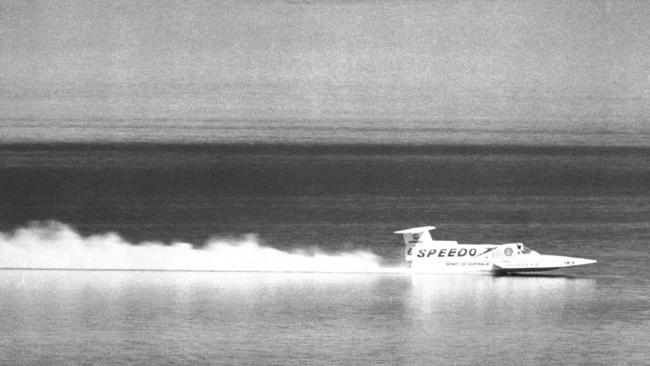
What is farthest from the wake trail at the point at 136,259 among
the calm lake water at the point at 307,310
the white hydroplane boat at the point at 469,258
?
the white hydroplane boat at the point at 469,258

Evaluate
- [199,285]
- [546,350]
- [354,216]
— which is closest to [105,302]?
[199,285]

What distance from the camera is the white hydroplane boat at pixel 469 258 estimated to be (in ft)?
318

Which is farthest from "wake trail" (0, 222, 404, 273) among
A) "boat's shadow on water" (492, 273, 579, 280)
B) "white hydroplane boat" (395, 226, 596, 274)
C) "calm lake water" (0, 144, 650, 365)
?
"white hydroplane boat" (395, 226, 596, 274)

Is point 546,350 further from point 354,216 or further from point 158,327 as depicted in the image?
point 354,216

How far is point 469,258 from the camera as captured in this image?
9825 centimetres

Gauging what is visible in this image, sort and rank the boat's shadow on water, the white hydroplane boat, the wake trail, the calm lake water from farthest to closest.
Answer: the wake trail < the boat's shadow on water < the white hydroplane boat < the calm lake water

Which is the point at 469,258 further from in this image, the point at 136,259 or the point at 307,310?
the point at 136,259

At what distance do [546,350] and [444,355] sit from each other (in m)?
5.58

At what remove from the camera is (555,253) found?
455ft

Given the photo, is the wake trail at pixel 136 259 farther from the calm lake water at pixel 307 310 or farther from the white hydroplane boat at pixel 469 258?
the white hydroplane boat at pixel 469 258

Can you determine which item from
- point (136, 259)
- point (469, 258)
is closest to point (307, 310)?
point (469, 258)

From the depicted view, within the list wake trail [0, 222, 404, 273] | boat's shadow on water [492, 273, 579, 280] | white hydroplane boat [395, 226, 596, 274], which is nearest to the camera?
white hydroplane boat [395, 226, 596, 274]

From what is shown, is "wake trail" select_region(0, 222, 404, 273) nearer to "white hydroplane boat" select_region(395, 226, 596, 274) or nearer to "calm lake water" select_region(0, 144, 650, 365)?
"calm lake water" select_region(0, 144, 650, 365)

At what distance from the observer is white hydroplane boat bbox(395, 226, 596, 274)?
96.9 meters
